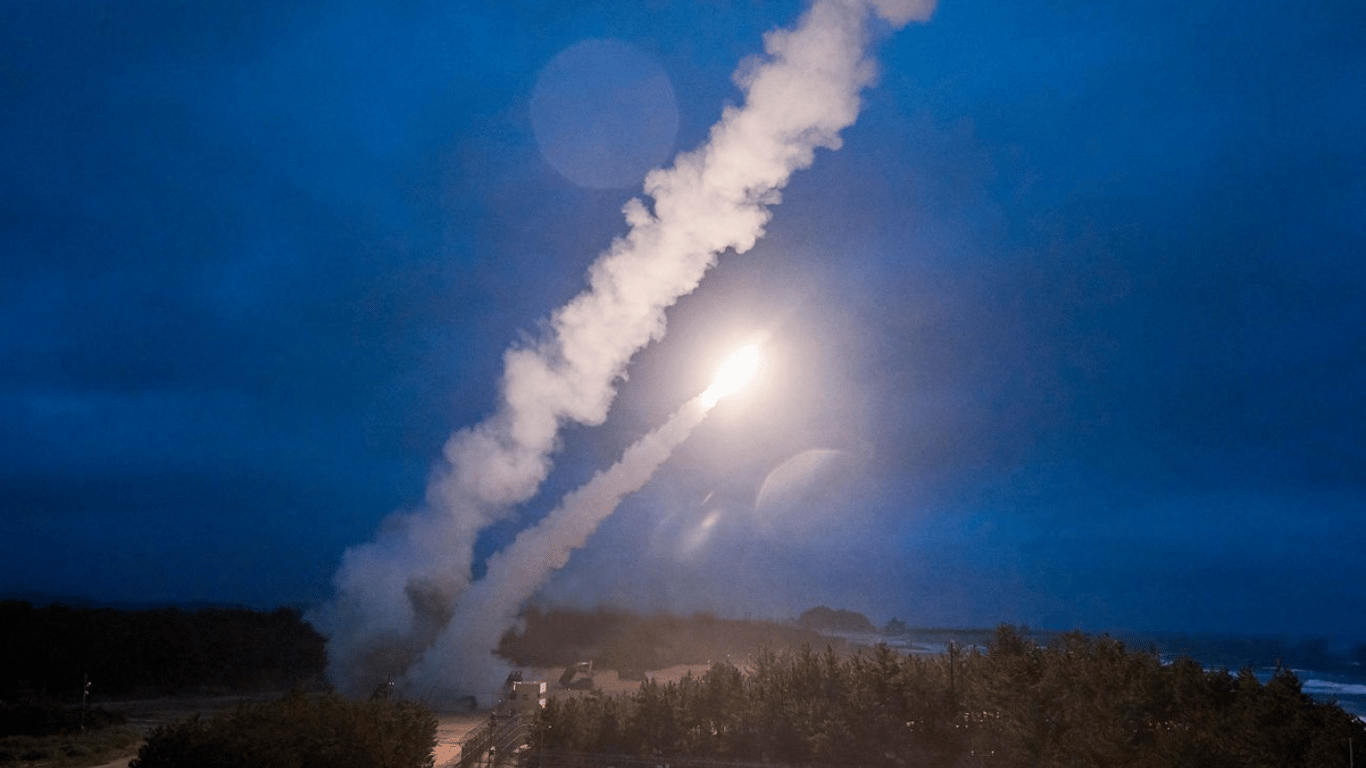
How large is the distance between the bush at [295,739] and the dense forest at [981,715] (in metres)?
5.84

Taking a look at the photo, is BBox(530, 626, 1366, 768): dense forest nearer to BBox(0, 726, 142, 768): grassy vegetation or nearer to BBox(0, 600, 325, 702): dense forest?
BBox(0, 726, 142, 768): grassy vegetation

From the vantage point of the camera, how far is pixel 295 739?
18.2 metres

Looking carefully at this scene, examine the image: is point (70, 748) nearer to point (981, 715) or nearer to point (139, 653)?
point (139, 653)

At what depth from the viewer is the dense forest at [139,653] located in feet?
149

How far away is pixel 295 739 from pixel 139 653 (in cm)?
4016

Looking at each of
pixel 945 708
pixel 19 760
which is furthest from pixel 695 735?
pixel 19 760

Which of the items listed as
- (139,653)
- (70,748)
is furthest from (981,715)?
(139,653)

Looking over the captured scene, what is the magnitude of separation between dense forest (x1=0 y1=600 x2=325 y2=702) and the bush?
28.1 meters

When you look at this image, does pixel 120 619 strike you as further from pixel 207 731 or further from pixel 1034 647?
pixel 1034 647

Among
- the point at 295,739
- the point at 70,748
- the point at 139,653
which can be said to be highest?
the point at 139,653

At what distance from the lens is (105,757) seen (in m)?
29.4

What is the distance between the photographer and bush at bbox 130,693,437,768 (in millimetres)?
A: 17031

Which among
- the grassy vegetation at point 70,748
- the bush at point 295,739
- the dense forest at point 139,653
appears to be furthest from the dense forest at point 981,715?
the dense forest at point 139,653

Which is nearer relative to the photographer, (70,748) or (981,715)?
(981,715)
